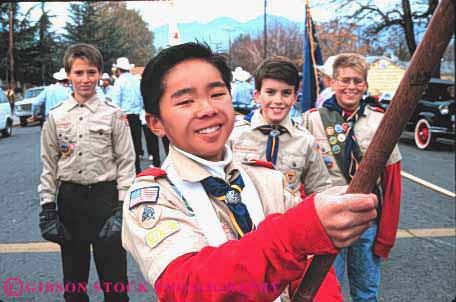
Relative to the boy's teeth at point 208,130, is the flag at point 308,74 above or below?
above

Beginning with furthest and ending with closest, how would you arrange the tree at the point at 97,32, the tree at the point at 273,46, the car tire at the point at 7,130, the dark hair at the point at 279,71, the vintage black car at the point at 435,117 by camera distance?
the tree at the point at 273,46
the tree at the point at 97,32
the vintage black car at the point at 435,117
the car tire at the point at 7,130
the dark hair at the point at 279,71

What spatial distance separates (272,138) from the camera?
265 cm

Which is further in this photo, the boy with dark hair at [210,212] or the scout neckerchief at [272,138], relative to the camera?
the scout neckerchief at [272,138]

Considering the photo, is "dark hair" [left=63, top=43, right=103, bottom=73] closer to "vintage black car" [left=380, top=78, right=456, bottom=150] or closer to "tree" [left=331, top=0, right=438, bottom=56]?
"tree" [left=331, top=0, right=438, bottom=56]

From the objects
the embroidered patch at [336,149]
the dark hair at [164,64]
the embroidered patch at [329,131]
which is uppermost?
the dark hair at [164,64]

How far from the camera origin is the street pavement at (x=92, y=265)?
3.10 metres

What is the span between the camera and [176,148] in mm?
1332

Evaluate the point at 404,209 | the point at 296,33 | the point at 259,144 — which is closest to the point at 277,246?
the point at 259,144

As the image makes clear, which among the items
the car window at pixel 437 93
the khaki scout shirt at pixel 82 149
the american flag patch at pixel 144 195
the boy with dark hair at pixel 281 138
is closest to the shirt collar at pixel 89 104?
the khaki scout shirt at pixel 82 149

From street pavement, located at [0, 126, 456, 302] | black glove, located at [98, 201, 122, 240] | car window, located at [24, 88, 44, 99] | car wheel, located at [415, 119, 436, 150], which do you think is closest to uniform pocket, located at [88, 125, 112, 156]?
black glove, located at [98, 201, 122, 240]

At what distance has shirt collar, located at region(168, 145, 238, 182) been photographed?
49.9 inches

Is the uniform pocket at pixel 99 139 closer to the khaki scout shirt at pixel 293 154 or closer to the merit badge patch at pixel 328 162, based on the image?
the khaki scout shirt at pixel 293 154

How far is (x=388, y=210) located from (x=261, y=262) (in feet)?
6.39

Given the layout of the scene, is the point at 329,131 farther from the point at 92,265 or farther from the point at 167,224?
the point at 92,265
